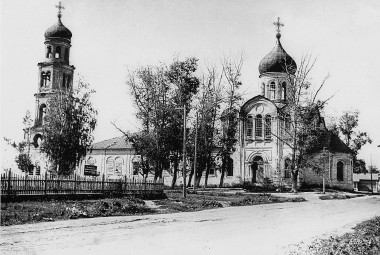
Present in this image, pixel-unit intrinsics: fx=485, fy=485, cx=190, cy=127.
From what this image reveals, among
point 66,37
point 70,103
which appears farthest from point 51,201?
point 66,37

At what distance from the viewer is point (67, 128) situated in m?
37.2

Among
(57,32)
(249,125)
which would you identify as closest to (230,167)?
(249,125)

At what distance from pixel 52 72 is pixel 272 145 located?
2113cm

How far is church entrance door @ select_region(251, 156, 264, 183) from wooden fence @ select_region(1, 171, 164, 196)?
19198 millimetres

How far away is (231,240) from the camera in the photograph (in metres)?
11.2

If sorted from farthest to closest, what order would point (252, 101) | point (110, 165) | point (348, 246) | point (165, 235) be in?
point (110, 165) → point (252, 101) → point (165, 235) → point (348, 246)

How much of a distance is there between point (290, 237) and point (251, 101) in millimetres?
34376

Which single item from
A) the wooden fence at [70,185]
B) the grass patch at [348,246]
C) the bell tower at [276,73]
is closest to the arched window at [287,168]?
the bell tower at [276,73]

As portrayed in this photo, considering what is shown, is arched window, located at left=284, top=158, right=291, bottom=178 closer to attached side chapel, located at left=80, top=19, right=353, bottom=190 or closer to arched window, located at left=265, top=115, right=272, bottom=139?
attached side chapel, located at left=80, top=19, right=353, bottom=190

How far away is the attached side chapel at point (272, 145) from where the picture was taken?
4497cm

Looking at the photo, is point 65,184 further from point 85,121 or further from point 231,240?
point 85,121

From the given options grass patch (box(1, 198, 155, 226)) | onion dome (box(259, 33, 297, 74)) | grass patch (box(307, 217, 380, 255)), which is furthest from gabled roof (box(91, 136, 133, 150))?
grass patch (box(307, 217, 380, 255))

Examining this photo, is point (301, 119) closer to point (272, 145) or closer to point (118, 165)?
point (272, 145)

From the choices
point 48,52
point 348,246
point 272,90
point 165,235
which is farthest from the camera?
point 272,90
